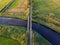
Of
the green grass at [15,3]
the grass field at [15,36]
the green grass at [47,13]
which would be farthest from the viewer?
the green grass at [15,3]

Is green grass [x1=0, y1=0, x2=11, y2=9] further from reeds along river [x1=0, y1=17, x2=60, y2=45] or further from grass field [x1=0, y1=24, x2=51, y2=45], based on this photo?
grass field [x1=0, y1=24, x2=51, y2=45]

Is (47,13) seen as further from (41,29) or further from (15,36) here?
(15,36)

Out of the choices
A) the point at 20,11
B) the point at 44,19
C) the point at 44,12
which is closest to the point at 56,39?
the point at 44,19

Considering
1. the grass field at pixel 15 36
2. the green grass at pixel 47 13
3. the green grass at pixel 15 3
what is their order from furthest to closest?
1. the green grass at pixel 15 3
2. the green grass at pixel 47 13
3. the grass field at pixel 15 36

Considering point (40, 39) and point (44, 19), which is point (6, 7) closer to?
point (44, 19)

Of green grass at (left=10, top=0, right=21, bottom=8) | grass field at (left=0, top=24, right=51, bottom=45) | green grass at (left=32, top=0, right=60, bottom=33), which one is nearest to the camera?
grass field at (left=0, top=24, right=51, bottom=45)

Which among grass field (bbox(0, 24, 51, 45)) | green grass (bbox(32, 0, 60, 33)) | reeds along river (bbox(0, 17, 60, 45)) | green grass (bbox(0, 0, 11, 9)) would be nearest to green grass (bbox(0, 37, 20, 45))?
grass field (bbox(0, 24, 51, 45))

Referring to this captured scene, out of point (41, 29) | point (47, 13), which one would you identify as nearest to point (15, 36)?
point (41, 29)

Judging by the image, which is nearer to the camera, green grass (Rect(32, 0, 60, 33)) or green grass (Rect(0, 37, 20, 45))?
green grass (Rect(0, 37, 20, 45))

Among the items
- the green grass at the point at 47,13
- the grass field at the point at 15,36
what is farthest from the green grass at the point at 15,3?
the grass field at the point at 15,36

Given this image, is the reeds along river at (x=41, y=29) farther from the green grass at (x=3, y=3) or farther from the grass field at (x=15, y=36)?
the green grass at (x=3, y=3)

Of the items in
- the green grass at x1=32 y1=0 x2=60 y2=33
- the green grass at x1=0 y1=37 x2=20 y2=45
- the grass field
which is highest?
the green grass at x1=32 y1=0 x2=60 y2=33
